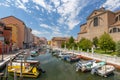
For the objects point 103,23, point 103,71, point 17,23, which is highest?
point 17,23

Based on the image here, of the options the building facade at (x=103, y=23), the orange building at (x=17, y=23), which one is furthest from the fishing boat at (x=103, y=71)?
the orange building at (x=17, y=23)

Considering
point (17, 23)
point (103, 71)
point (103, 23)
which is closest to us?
point (103, 71)

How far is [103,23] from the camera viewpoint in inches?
2980

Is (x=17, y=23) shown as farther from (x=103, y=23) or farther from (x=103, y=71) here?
(x=103, y=71)

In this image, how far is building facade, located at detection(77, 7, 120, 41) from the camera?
67925 millimetres

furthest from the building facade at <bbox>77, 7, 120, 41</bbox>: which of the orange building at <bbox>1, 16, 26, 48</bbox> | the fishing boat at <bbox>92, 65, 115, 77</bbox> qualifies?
the orange building at <bbox>1, 16, 26, 48</bbox>

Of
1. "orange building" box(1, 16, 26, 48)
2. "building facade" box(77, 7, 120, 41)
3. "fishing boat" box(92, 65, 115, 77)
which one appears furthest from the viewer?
"orange building" box(1, 16, 26, 48)

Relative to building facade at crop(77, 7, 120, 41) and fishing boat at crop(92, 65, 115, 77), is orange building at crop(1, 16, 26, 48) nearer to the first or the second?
building facade at crop(77, 7, 120, 41)

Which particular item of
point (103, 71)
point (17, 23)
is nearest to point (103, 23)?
point (17, 23)

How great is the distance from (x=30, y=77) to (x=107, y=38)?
107ft

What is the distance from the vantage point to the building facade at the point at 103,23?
Answer: 223 feet

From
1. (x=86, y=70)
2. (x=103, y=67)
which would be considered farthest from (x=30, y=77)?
(x=103, y=67)

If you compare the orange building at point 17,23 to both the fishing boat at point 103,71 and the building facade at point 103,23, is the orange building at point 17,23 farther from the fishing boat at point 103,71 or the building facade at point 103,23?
the fishing boat at point 103,71

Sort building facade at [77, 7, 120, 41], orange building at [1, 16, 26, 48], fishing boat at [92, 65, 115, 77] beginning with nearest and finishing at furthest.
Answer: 1. fishing boat at [92, 65, 115, 77]
2. building facade at [77, 7, 120, 41]
3. orange building at [1, 16, 26, 48]
